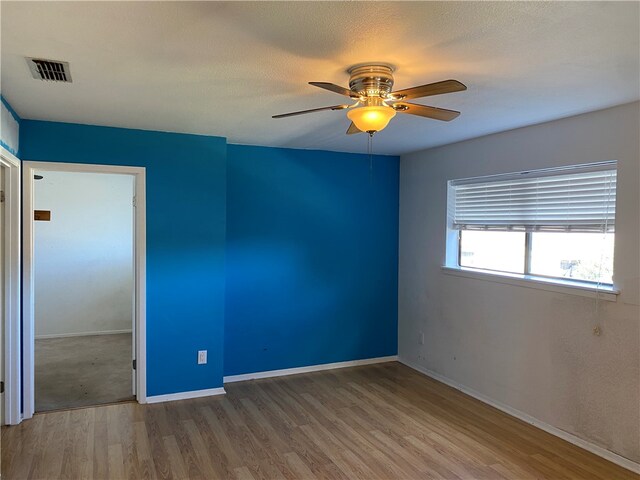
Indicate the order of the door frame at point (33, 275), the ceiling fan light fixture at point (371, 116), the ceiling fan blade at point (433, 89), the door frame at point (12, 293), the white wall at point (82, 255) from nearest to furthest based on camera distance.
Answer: the ceiling fan blade at point (433, 89), the ceiling fan light fixture at point (371, 116), the door frame at point (12, 293), the door frame at point (33, 275), the white wall at point (82, 255)

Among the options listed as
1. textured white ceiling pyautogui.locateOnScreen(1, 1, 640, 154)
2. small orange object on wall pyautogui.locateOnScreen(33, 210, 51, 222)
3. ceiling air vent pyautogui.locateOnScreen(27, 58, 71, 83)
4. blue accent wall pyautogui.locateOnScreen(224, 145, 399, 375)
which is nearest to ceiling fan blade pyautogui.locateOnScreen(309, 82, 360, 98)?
textured white ceiling pyautogui.locateOnScreen(1, 1, 640, 154)

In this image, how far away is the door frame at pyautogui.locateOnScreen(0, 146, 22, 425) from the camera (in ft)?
10.9

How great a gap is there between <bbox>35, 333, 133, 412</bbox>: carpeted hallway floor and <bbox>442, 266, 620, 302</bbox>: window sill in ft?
10.5

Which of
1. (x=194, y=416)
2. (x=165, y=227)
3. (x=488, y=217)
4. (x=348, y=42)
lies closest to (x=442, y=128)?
(x=488, y=217)

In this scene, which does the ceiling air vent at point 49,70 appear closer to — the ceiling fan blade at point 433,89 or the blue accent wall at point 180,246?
the blue accent wall at point 180,246

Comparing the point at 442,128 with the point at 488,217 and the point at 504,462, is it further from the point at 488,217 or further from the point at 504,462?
the point at 504,462

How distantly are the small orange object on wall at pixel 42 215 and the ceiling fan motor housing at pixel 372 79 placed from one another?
213 inches

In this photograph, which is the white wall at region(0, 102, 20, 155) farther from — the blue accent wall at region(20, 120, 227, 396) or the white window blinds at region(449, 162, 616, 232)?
the white window blinds at region(449, 162, 616, 232)

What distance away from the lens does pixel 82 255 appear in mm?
6359

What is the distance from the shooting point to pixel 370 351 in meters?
5.11

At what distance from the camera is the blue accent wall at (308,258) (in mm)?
4500

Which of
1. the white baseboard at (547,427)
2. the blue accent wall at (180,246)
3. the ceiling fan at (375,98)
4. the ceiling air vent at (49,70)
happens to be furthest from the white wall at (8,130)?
the white baseboard at (547,427)

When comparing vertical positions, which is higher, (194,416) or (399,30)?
(399,30)

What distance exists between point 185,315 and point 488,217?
2.77m
